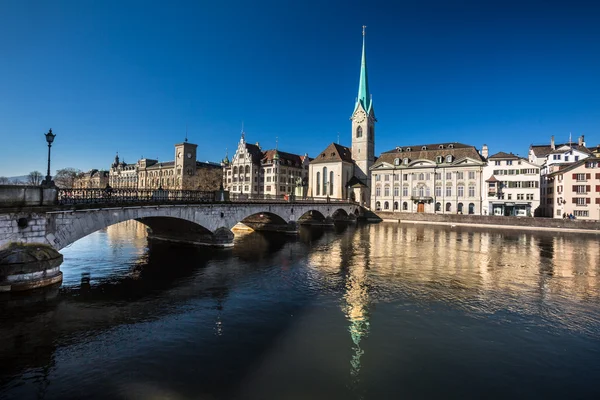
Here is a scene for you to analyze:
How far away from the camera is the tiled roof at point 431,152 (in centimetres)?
7656

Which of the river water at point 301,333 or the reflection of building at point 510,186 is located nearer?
the river water at point 301,333

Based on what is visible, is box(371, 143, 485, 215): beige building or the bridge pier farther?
box(371, 143, 485, 215): beige building

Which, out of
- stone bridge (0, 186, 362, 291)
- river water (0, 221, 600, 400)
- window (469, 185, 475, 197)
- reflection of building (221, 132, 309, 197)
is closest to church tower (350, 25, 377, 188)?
reflection of building (221, 132, 309, 197)

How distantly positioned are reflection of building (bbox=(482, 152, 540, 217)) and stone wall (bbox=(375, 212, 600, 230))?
8.72 m

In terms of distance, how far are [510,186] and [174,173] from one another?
10439cm

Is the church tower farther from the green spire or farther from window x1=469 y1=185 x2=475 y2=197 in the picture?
window x1=469 y1=185 x2=475 y2=197

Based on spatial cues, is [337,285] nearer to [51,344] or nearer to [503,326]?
[503,326]

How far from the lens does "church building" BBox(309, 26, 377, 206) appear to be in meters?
93.0

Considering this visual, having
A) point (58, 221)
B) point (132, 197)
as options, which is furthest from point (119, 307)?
point (132, 197)

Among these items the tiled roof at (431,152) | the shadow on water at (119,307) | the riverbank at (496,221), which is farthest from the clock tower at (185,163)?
the shadow on water at (119,307)

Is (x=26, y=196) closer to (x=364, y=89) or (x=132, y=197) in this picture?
(x=132, y=197)

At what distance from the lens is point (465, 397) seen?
904 cm

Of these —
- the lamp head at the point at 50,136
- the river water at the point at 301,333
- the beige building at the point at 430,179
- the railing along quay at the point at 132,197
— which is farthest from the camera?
the beige building at the point at 430,179

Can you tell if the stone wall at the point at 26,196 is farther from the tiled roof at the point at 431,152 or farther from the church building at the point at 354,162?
the tiled roof at the point at 431,152
